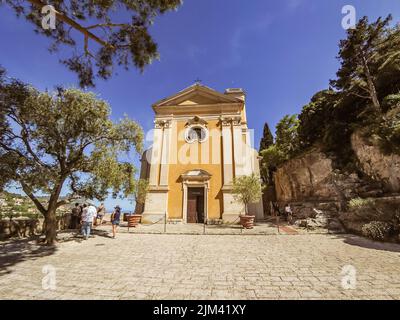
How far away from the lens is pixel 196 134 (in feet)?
60.7

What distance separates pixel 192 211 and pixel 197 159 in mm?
4507

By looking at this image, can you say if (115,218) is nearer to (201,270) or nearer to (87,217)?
(87,217)

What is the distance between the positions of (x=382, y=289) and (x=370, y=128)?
12.7 meters

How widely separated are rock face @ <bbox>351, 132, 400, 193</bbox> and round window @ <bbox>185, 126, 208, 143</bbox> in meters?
11.5

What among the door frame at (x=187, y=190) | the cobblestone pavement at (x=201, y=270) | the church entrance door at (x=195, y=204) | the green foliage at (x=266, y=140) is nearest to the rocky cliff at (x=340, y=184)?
the cobblestone pavement at (x=201, y=270)

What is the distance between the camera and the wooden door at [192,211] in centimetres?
1692

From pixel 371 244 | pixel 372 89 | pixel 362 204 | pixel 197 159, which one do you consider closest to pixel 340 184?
pixel 362 204

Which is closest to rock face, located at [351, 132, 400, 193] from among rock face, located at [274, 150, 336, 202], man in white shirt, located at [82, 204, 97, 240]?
rock face, located at [274, 150, 336, 202]

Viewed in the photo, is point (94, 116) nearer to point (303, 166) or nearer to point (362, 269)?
point (362, 269)

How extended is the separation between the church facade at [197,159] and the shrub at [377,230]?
26.9 feet

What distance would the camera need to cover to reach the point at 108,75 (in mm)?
7574

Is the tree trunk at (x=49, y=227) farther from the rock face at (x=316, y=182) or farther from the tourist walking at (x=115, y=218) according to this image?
the rock face at (x=316, y=182)

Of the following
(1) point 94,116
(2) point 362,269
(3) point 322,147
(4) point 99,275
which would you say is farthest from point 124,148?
(3) point 322,147
